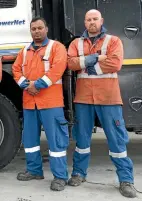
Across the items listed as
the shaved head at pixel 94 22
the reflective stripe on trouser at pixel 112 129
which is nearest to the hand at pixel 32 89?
the reflective stripe on trouser at pixel 112 129

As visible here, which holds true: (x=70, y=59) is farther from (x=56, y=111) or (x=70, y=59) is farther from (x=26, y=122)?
(x=26, y=122)

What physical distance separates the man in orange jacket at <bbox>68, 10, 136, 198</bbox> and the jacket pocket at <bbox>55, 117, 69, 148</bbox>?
0.15 meters

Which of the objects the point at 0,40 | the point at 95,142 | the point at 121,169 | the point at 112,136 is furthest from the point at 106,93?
the point at 95,142

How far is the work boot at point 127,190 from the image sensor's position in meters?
3.61

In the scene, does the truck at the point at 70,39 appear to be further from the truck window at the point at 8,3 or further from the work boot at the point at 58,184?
the work boot at the point at 58,184

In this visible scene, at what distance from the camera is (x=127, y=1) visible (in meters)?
4.14

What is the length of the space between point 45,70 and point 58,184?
1.12 meters

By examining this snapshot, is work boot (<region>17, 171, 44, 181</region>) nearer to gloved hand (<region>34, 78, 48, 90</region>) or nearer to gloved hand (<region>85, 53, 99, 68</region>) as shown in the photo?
gloved hand (<region>34, 78, 48, 90</region>)

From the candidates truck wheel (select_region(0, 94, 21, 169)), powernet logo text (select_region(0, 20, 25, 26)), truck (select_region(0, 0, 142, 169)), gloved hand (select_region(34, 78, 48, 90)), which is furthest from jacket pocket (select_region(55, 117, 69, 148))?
powernet logo text (select_region(0, 20, 25, 26))

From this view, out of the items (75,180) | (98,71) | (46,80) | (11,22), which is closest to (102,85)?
(98,71)

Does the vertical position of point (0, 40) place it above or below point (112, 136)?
above

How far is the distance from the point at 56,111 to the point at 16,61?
66 centimetres

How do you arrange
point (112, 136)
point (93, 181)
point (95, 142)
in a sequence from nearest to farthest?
point (112, 136), point (93, 181), point (95, 142)

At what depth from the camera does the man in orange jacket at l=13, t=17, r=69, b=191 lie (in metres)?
3.77
